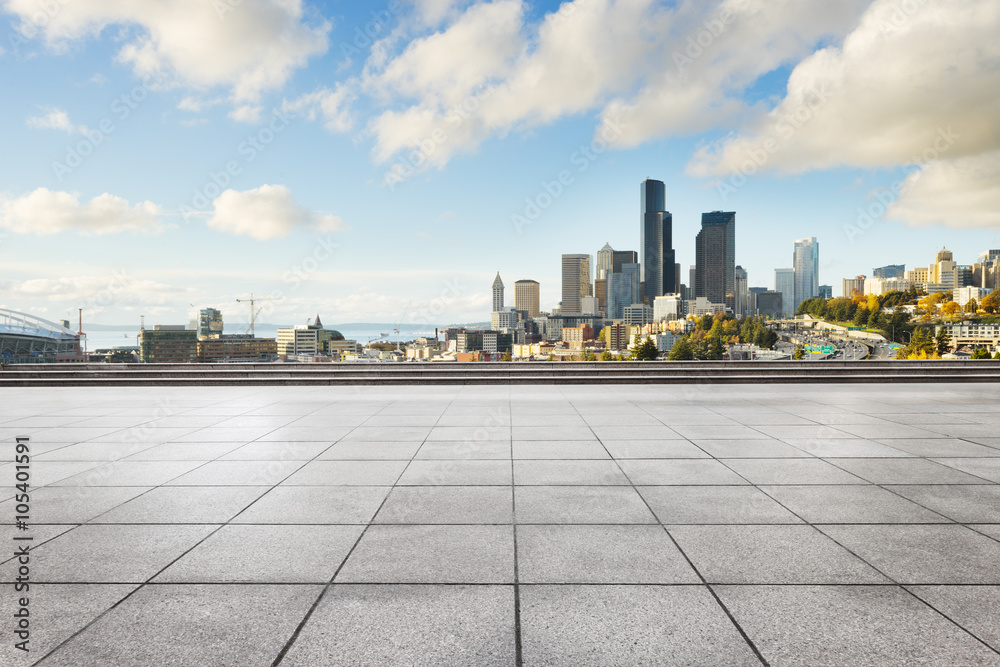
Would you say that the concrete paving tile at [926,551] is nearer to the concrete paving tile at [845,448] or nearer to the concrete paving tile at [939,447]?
the concrete paving tile at [845,448]

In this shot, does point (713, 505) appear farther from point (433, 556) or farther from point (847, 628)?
point (433, 556)

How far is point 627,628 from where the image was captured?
3279 millimetres

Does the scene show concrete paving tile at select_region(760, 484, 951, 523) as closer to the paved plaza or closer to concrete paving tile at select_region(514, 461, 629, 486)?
the paved plaza

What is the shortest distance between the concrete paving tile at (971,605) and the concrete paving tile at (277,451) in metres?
7.19

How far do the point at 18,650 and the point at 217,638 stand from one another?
1172 millimetres

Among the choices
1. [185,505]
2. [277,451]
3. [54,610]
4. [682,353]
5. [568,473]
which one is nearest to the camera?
[54,610]

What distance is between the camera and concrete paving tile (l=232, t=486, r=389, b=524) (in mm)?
5219

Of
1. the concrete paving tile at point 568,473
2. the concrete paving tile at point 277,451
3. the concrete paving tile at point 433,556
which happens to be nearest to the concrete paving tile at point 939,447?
the concrete paving tile at point 568,473

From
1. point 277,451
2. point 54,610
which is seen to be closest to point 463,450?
point 277,451

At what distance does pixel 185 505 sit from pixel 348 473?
1886mm

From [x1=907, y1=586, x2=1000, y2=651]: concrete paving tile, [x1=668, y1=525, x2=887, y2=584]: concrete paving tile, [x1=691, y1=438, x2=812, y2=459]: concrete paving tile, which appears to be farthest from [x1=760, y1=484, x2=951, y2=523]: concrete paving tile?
[x1=691, y1=438, x2=812, y2=459]: concrete paving tile

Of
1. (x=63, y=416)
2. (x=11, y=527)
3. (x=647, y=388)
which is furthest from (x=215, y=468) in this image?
(x=647, y=388)

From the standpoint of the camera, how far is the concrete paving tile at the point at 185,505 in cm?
527

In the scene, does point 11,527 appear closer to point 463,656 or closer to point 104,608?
point 104,608
